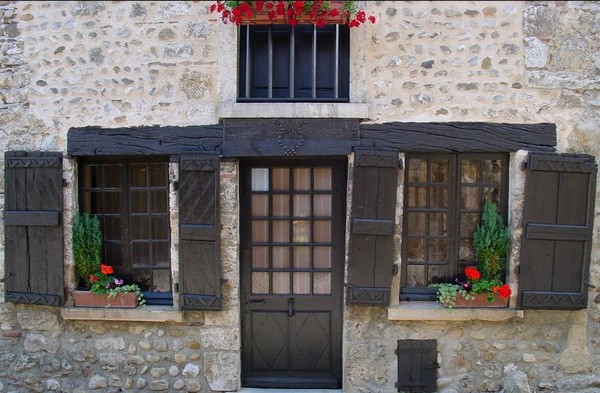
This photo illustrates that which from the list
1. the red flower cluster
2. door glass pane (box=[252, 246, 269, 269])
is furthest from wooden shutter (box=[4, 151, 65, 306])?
the red flower cluster

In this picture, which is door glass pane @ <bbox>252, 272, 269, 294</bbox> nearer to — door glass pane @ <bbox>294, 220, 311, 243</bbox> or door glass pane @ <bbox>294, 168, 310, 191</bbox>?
door glass pane @ <bbox>294, 220, 311, 243</bbox>

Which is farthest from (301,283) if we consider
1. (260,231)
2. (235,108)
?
(235,108)

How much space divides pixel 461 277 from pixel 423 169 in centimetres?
103

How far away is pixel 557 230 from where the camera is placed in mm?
4250

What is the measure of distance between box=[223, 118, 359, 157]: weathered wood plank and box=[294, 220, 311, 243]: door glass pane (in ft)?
2.17

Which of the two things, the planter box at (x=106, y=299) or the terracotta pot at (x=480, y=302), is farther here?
the planter box at (x=106, y=299)

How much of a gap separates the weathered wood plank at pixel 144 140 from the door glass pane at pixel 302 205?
85cm

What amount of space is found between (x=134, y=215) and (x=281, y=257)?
141 cm

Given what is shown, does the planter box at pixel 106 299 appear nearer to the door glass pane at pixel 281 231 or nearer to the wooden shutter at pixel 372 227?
the door glass pane at pixel 281 231

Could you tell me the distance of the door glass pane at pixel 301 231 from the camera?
15.1 feet

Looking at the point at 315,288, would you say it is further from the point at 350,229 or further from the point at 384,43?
the point at 384,43

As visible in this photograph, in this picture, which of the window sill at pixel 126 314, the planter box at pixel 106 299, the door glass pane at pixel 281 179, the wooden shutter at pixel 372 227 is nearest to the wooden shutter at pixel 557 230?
the wooden shutter at pixel 372 227

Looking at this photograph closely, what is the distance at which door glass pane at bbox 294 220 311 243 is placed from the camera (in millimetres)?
4609

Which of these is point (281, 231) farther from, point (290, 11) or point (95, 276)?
point (290, 11)
